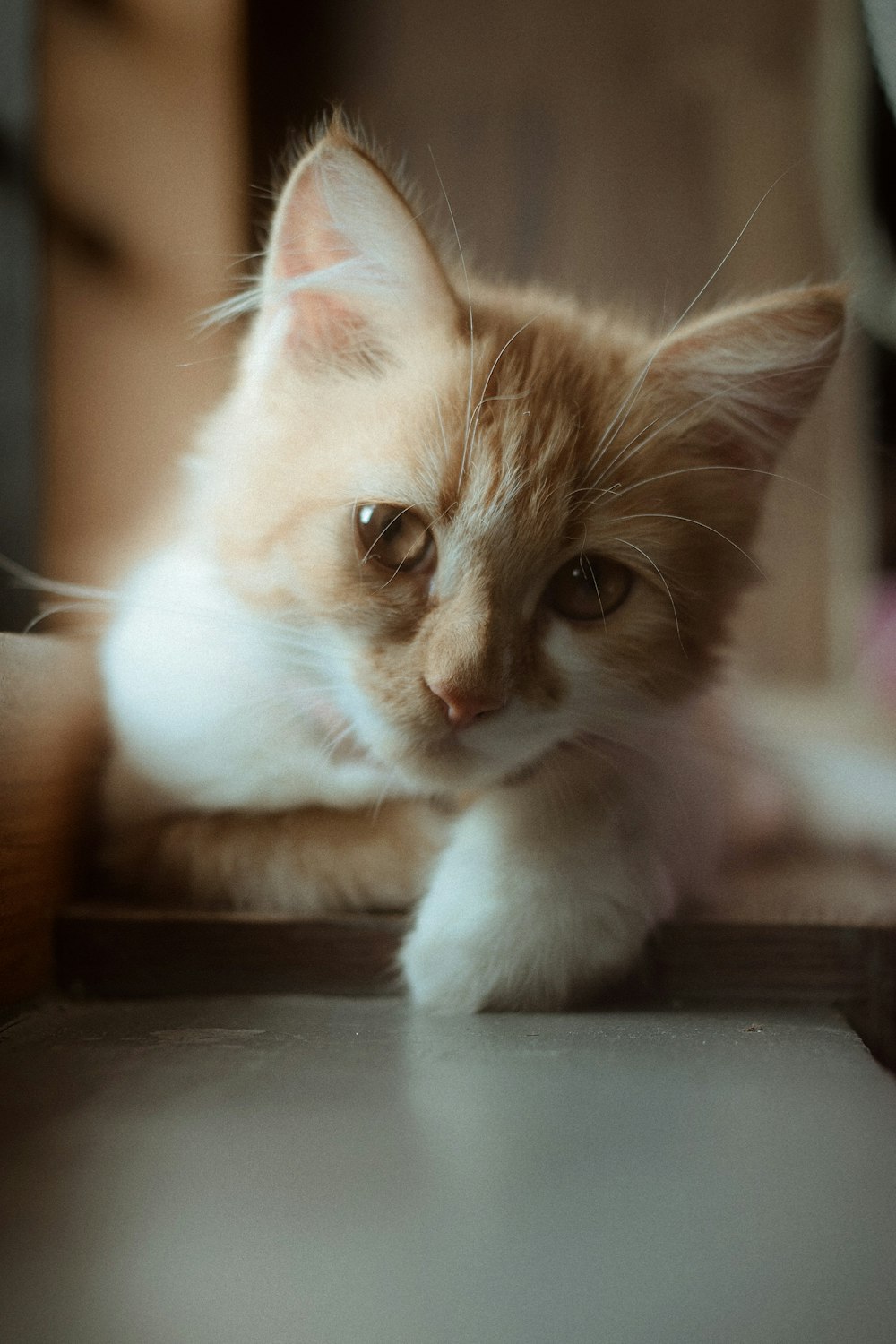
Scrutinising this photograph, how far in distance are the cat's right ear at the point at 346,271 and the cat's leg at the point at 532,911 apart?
0.42 m

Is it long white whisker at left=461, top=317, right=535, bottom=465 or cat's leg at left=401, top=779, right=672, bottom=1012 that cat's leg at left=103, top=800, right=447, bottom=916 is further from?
long white whisker at left=461, top=317, right=535, bottom=465

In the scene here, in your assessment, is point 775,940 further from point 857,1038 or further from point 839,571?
point 839,571

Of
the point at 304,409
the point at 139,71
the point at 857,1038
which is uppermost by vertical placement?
the point at 139,71

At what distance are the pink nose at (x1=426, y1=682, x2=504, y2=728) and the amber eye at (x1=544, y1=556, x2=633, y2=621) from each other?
12 centimetres

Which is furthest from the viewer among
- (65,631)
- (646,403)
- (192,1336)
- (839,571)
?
(839,571)

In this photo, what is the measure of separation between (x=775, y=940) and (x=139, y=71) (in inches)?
40.3

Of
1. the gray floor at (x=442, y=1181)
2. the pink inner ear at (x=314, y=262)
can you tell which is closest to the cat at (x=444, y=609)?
the pink inner ear at (x=314, y=262)

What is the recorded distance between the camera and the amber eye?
0.85 m

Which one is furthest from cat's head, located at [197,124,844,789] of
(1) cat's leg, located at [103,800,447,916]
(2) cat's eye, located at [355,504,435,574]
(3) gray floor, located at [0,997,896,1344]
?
(3) gray floor, located at [0,997,896,1344]

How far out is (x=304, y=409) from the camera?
900mm

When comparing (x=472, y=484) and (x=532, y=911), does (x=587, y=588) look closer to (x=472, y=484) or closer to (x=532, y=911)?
(x=472, y=484)

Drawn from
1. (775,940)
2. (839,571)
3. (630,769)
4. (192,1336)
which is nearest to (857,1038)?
(775,940)

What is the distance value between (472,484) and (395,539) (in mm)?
75

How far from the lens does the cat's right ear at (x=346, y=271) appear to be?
32.2 inches
